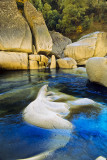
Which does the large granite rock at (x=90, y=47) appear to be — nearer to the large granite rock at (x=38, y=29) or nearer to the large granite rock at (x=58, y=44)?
the large granite rock at (x=58, y=44)

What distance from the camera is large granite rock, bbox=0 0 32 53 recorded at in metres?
8.27

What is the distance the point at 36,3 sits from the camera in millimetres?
18453

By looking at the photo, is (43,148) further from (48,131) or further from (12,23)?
(12,23)

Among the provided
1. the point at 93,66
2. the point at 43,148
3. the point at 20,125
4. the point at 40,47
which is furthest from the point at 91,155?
the point at 40,47

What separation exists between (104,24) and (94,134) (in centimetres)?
3044

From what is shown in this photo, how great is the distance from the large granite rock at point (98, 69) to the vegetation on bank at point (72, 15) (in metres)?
18.3

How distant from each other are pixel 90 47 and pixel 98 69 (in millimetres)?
9485

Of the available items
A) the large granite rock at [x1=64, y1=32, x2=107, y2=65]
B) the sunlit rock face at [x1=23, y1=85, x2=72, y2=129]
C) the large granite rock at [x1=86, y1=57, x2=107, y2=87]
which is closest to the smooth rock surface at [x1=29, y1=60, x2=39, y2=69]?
the large granite rock at [x1=64, y1=32, x2=107, y2=65]

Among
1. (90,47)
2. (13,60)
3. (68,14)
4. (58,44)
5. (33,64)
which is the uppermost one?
(68,14)

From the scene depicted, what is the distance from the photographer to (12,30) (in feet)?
28.3

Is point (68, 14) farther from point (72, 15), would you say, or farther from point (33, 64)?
point (33, 64)

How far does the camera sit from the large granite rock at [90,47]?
39.9ft

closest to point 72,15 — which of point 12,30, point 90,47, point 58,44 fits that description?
point 58,44

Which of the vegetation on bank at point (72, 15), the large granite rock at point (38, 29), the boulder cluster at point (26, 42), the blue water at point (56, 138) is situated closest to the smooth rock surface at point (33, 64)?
the boulder cluster at point (26, 42)
